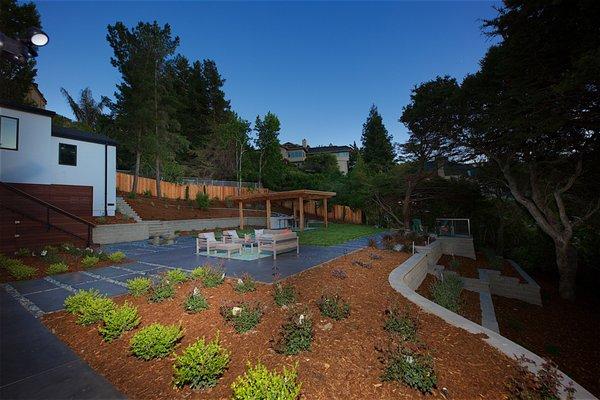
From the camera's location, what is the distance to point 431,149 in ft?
56.6

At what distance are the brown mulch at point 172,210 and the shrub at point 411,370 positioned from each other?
18434mm

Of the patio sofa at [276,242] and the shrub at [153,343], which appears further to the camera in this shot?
the patio sofa at [276,242]

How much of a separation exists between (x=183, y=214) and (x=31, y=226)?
31.1ft

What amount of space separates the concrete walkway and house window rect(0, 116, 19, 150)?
802cm

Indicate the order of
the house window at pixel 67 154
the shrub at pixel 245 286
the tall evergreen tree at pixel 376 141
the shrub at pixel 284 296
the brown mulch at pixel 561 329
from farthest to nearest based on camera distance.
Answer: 1. the tall evergreen tree at pixel 376 141
2. the house window at pixel 67 154
3. the brown mulch at pixel 561 329
4. the shrub at pixel 245 286
5. the shrub at pixel 284 296

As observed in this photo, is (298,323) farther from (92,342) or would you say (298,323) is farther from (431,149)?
(431,149)

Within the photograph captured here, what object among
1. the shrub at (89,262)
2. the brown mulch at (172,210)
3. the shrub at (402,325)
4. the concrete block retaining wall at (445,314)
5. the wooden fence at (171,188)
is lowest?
the concrete block retaining wall at (445,314)

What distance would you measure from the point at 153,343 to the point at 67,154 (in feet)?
54.0

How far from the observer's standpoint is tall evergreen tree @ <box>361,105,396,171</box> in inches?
1706

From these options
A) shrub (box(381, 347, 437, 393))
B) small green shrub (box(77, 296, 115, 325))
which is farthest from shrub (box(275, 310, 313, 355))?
small green shrub (box(77, 296, 115, 325))

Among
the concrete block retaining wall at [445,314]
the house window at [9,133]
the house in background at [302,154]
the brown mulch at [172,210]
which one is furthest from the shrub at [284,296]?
the house in background at [302,154]

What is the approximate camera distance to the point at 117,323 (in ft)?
12.8

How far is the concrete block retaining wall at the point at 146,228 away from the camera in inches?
549

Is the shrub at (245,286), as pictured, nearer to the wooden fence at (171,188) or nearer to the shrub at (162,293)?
the shrub at (162,293)
